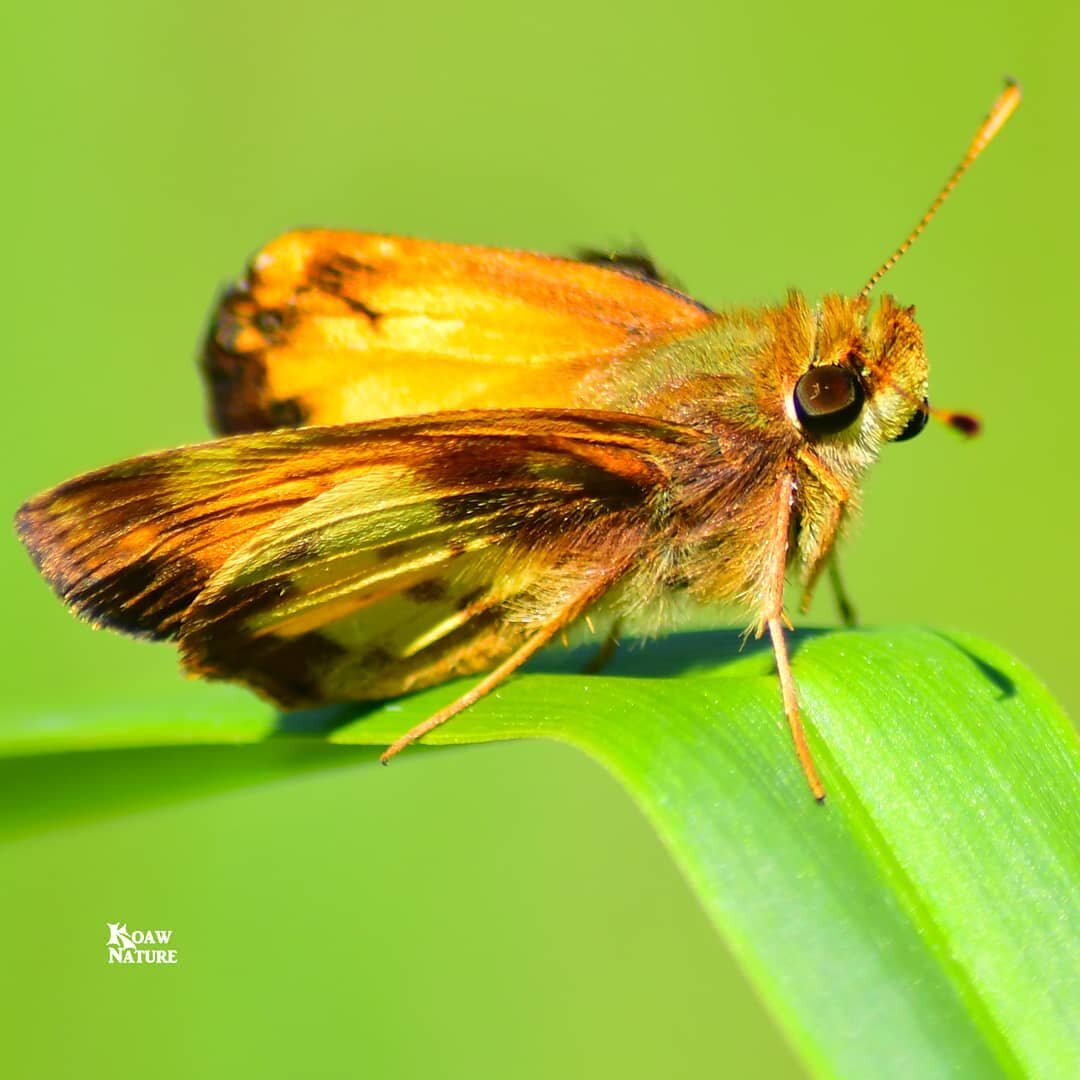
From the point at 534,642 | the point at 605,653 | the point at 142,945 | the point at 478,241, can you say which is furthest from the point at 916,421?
the point at 478,241

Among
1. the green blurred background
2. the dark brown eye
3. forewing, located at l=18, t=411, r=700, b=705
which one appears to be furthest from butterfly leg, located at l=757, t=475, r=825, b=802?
the green blurred background

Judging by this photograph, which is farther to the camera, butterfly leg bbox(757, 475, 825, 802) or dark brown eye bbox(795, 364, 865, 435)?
dark brown eye bbox(795, 364, 865, 435)

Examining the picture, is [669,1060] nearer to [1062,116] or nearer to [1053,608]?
[1053,608]

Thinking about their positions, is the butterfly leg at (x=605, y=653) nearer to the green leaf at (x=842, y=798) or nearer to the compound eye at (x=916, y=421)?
the green leaf at (x=842, y=798)

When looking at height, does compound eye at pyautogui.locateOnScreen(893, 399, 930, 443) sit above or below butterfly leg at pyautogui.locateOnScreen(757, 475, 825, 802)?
above

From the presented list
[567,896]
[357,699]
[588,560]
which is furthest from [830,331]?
[567,896]

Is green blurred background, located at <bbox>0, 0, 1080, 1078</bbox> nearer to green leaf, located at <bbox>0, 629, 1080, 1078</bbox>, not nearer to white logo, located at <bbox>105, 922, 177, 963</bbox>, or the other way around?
white logo, located at <bbox>105, 922, 177, 963</bbox>

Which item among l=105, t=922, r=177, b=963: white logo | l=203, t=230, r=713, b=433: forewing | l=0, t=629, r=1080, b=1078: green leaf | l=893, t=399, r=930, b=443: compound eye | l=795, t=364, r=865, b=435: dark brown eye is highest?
l=203, t=230, r=713, b=433: forewing

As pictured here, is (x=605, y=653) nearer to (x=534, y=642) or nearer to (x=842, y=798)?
(x=534, y=642)
